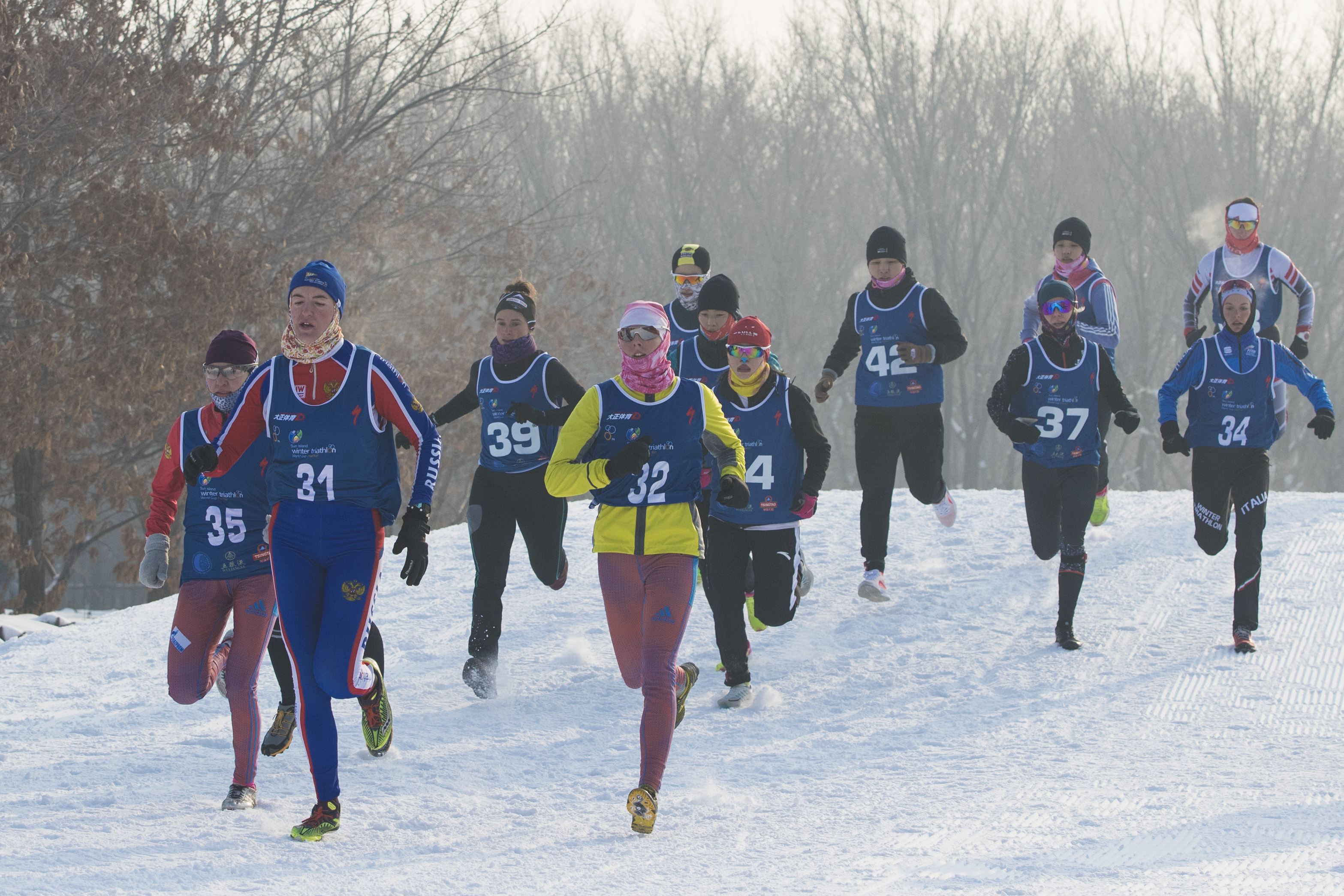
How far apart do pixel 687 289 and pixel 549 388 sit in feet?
6.31

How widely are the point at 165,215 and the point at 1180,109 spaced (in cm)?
3105

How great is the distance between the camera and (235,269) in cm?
1402

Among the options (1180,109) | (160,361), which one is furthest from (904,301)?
(1180,109)

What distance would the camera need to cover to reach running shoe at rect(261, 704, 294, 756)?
5918 millimetres

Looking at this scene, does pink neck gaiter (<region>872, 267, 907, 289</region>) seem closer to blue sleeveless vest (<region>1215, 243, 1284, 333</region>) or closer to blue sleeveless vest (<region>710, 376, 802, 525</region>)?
blue sleeveless vest (<region>710, 376, 802, 525</region>)

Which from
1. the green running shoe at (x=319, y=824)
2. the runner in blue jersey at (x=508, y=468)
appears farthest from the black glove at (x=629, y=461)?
the runner in blue jersey at (x=508, y=468)

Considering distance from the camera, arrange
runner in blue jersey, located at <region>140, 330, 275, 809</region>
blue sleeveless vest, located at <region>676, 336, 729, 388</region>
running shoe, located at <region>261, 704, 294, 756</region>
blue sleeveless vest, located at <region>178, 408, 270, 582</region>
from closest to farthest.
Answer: runner in blue jersey, located at <region>140, 330, 275, 809</region>
blue sleeveless vest, located at <region>178, 408, 270, 582</region>
running shoe, located at <region>261, 704, 294, 756</region>
blue sleeveless vest, located at <region>676, 336, 729, 388</region>

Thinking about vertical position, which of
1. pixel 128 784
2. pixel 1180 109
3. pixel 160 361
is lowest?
pixel 128 784

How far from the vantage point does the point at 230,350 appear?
554 centimetres

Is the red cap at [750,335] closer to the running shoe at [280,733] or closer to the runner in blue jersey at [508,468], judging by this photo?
the runner in blue jersey at [508,468]

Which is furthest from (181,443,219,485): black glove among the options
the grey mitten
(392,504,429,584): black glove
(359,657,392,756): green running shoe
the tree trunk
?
the tree trunk

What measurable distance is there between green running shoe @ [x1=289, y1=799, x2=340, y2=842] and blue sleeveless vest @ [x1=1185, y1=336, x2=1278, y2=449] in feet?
17.9

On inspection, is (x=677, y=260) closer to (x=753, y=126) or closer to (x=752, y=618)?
(x=752, y=618)

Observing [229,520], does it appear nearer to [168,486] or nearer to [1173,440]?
[168,486]
